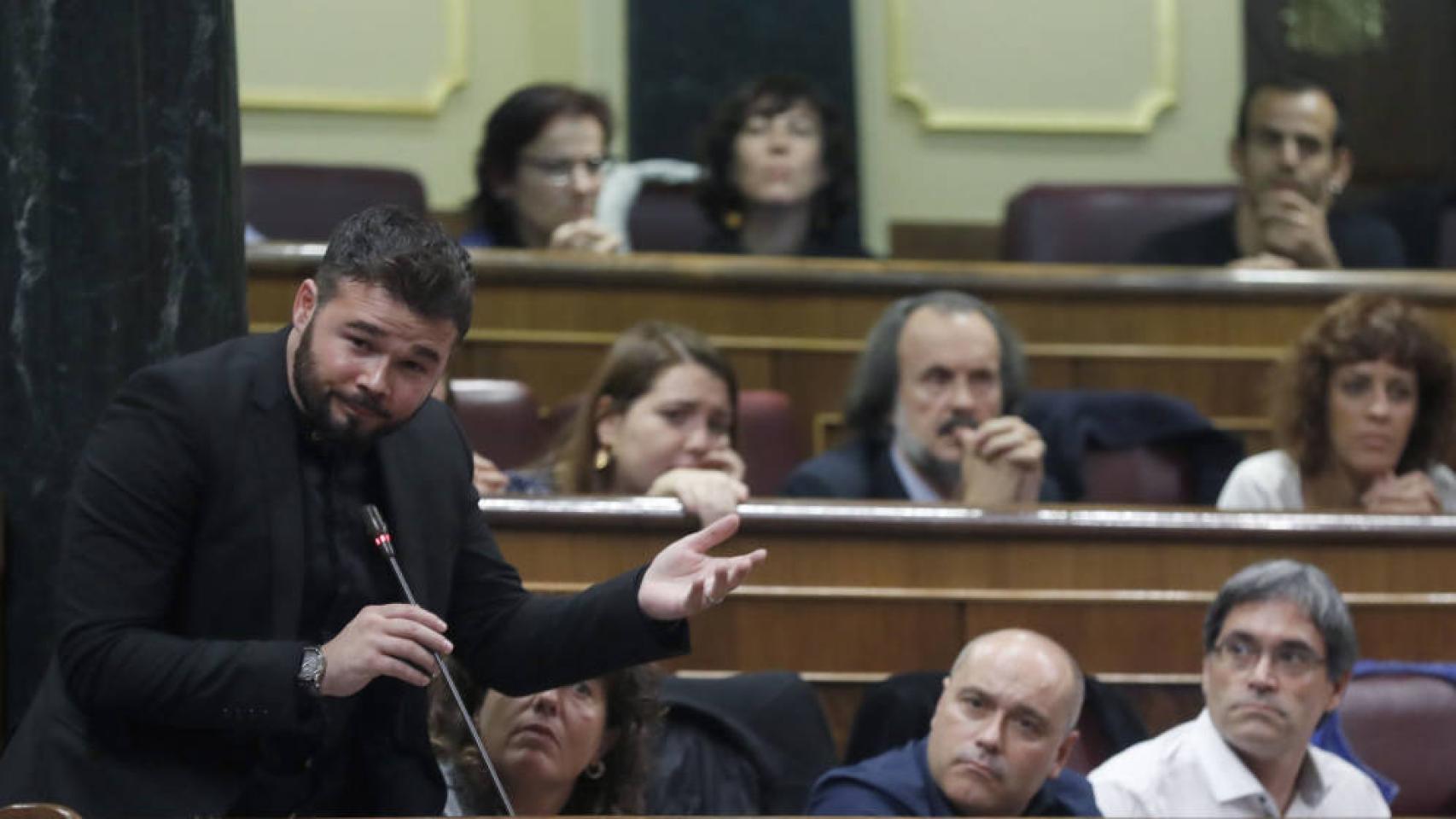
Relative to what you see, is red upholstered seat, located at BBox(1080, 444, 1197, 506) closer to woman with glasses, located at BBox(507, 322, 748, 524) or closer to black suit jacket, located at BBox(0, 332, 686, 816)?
woman with glasses, located at BBox(507, 322, 748, 524)

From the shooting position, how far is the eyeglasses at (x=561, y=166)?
1.69m

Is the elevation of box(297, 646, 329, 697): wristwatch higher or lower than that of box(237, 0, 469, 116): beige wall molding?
lower

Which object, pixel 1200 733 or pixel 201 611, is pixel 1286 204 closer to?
pixel 1200 733

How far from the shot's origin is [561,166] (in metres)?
1.69

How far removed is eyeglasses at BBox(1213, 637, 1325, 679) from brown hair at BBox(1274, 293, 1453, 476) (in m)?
0.31

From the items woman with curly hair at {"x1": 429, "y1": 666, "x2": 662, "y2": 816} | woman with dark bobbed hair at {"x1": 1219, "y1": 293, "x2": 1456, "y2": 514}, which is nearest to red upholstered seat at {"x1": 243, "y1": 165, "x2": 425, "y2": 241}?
woman with dark bobbed hair at {"x1": 1219, "y1": 293, "x2": 1456, "y2": 514}

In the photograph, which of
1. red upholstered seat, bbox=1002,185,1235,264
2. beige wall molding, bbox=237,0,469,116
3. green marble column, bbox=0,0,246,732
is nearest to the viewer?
green marble column, bbox=0,0,246,732

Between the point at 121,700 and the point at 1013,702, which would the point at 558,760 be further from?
the point at 121,700

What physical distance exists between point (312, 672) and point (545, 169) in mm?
937

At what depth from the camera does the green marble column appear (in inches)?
37.1

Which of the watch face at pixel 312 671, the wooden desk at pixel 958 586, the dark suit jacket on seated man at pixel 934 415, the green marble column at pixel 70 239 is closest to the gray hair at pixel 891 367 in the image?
the dark suit jacket on seated man at pixel 934 415

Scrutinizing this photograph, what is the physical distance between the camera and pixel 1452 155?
2373 millimetres

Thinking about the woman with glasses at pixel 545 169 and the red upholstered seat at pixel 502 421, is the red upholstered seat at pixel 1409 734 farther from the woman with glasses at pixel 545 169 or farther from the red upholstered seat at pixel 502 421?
the woman with glasses at pixel 545 169

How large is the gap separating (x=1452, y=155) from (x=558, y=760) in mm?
1540
